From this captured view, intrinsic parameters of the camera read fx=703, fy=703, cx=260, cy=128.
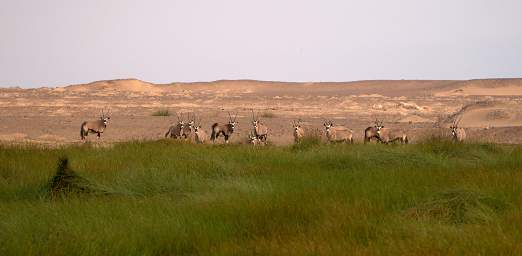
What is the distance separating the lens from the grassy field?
650 centimetres

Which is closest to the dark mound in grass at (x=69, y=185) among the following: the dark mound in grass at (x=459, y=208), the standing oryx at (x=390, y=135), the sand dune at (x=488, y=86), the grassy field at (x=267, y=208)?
the grassy field at (x=267, y=208)

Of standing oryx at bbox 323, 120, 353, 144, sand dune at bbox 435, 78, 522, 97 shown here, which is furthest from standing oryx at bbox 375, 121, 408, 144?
sand dune at bbox 435, 78, 522, 97

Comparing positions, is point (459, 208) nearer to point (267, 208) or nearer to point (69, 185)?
point (267, 208)

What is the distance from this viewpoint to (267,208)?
25.8 ft

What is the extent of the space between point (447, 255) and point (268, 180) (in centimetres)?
424

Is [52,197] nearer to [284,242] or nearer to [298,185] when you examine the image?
[298,185]

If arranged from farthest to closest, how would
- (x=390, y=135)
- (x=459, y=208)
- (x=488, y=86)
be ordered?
(x=488, y=86) < (x=390, y=135) < (x=459, y=208)

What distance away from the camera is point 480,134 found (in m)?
30.4

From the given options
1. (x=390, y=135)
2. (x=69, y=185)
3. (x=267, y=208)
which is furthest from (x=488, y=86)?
(x=267, y=208)

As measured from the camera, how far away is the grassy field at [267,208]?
6.50m

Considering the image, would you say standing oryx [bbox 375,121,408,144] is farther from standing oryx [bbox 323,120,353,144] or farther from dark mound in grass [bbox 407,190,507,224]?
dark mound in grass [bbox 407,190,507,224]

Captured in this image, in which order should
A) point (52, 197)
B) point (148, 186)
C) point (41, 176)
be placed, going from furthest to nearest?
point (41, 176), point (148, 186), point (52, 197)

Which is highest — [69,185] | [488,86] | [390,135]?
[488,86]

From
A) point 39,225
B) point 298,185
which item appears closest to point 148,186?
point 298,185
